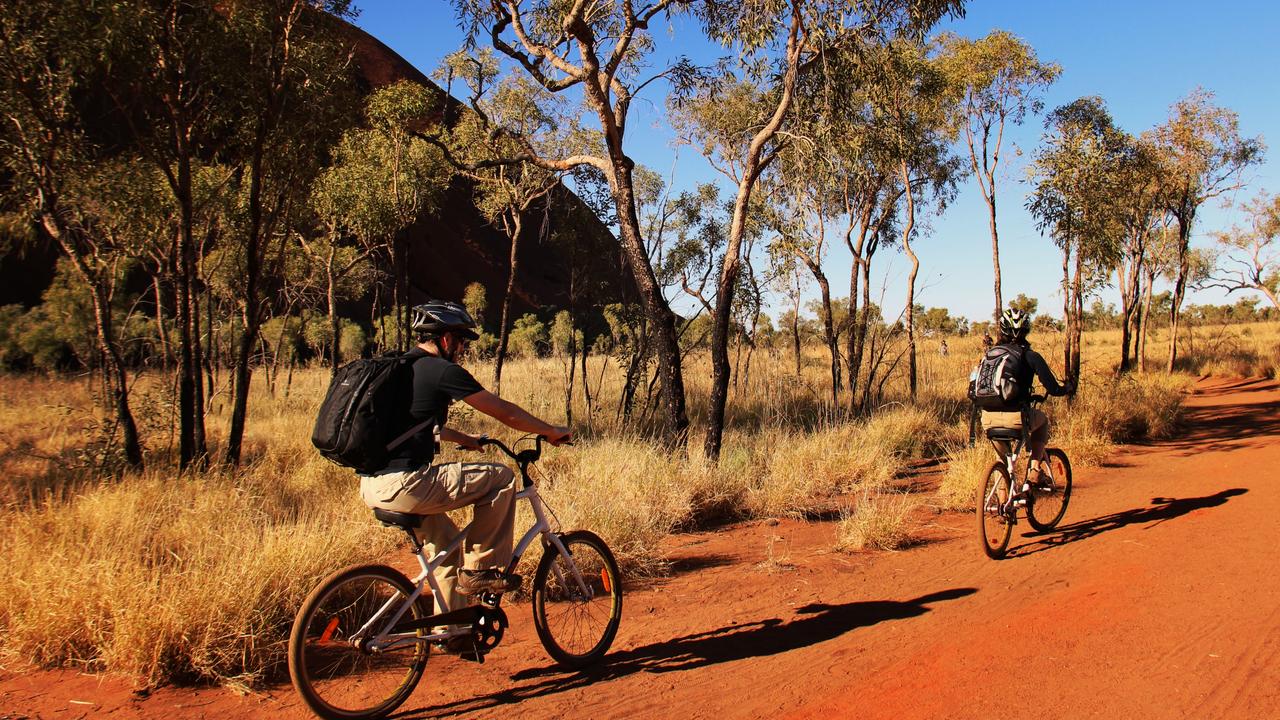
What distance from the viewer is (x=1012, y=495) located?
6.52m

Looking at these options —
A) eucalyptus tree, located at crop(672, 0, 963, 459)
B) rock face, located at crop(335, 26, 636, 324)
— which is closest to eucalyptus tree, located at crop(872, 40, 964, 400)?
eucalyptus tree, located at crop(672, 0, 963, 459)

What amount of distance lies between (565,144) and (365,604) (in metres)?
15.0

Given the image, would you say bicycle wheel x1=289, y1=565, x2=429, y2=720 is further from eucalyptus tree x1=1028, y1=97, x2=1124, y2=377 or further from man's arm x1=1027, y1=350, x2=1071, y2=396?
eucalyptus tree x1=1028, y1=97, x2=1124, y2=377

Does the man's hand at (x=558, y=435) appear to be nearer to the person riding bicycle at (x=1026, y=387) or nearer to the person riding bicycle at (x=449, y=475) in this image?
the person riding bicycle at (x=449, y=475)

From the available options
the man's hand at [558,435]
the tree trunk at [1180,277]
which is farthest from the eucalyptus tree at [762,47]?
the tree trunk at [1180,277]

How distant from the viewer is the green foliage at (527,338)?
4181cm

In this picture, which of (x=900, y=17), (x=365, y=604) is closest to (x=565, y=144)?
(x=900, y=17)

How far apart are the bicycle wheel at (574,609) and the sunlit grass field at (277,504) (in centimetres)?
150

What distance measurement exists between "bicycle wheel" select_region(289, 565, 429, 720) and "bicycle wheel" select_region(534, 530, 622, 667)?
2.16 ft

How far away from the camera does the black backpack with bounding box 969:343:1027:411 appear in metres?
6.51

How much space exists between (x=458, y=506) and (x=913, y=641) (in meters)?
2.83

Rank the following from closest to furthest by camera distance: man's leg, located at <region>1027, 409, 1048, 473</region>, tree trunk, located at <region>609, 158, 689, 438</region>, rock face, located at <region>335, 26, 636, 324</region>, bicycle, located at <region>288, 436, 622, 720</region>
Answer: bicycle, located at <region>288, 436, 622, 720</region>, man's leg, located at <region>1027, 409, 1048, 473</region>, tree trunk, located at <region>609, 158, 689, 438</region>, rock face, located at <region>335, 26, 636, 324</region>

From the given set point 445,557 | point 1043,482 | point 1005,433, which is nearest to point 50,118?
point 445,557

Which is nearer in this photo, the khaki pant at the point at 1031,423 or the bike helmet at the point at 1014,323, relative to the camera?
the khaki pant at the point at 1031,423
